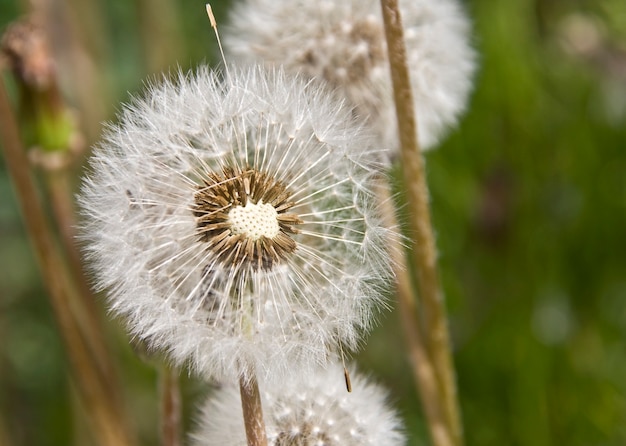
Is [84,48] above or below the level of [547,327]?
above

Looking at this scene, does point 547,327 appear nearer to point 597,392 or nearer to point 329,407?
point 597,392

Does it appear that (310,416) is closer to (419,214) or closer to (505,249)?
(419,214)

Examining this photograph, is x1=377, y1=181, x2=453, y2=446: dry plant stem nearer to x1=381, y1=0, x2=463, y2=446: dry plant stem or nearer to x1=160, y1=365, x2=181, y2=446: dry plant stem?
x1=381, y1=0, x2=463, y2=446: dry plant stem

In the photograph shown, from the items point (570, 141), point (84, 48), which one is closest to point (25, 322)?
point (84, 48)

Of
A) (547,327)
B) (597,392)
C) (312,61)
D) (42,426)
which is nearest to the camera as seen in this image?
(312,61)

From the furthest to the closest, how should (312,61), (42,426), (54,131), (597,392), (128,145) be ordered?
(42,426) < (597,392) < (54,131) < (312,61) < (128,145)

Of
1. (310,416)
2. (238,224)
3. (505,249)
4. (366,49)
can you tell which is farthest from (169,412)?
(505,249)

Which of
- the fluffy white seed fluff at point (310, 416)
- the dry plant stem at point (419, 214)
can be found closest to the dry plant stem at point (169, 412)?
the fluffy white seed fluff at point (310, 416)
